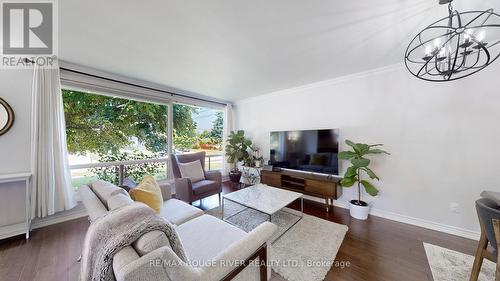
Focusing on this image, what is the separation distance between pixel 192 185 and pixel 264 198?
1.22 meters

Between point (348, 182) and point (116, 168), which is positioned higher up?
point (116, 168)

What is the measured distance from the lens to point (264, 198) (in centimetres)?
247

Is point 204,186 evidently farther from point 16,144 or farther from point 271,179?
point 16,144

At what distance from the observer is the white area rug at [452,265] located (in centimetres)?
157

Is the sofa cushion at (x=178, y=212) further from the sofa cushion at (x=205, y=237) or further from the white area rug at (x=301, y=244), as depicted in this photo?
the white area rug at (x=301, y=244)

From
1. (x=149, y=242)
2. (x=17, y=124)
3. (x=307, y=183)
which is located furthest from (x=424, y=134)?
(x=17, y=124)

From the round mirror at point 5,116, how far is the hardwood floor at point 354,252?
4.47 feet

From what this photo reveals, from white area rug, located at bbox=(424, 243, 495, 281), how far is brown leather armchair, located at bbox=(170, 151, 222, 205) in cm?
278

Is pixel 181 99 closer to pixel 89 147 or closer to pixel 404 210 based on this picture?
pixel 89 147

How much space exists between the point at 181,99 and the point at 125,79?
111 cm

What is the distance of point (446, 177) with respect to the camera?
230 cm

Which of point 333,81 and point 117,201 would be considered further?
point 333,81

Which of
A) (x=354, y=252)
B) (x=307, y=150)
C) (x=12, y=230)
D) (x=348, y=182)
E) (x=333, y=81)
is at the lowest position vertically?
(x=354, y=252)

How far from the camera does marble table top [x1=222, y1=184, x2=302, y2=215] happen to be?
2176mm
